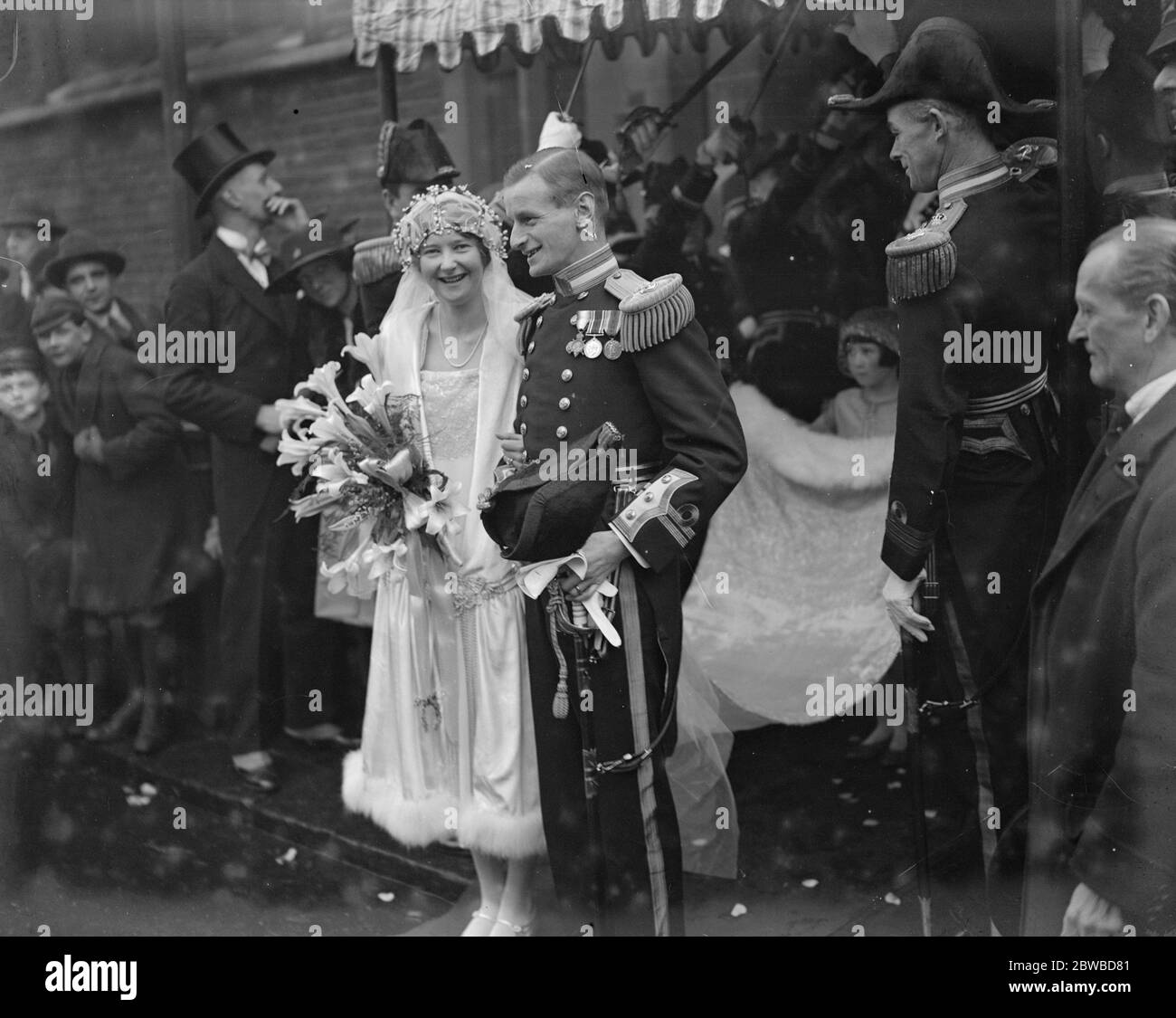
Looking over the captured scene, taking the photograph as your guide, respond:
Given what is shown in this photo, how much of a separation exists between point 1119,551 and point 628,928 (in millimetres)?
1896

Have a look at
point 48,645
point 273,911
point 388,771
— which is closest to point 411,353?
point 388,771

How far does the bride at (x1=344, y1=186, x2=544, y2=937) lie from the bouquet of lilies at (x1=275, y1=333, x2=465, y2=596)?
6 centimetres

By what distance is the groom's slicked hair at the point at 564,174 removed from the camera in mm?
4098

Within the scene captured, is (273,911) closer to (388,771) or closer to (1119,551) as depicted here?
(388,771)

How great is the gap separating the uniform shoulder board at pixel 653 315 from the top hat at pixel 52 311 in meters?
2.07

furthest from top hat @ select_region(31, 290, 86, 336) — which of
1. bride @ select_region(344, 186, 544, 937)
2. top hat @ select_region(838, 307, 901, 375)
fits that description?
top hat @ select_region(838, 307, 901, 375)

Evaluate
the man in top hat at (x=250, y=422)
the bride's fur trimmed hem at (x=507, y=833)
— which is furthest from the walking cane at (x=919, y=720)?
the man in top hat at (x=250, y=422)

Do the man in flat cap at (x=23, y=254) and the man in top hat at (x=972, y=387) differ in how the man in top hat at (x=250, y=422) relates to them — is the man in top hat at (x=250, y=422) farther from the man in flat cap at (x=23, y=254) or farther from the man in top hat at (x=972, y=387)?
the man in top hat at (x=972, y=387)

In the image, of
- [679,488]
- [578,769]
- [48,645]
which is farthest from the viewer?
[48,645]

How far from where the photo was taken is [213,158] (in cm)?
484

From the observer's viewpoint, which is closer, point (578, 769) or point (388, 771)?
point (578, 769)

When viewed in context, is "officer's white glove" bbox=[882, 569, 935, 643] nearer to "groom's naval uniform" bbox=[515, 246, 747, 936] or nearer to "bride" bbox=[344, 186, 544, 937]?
"groom's naval uniform" bbox=[515, 246, 747, 936]

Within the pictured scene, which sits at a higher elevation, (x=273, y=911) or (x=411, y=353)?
(x=411, y=353)
